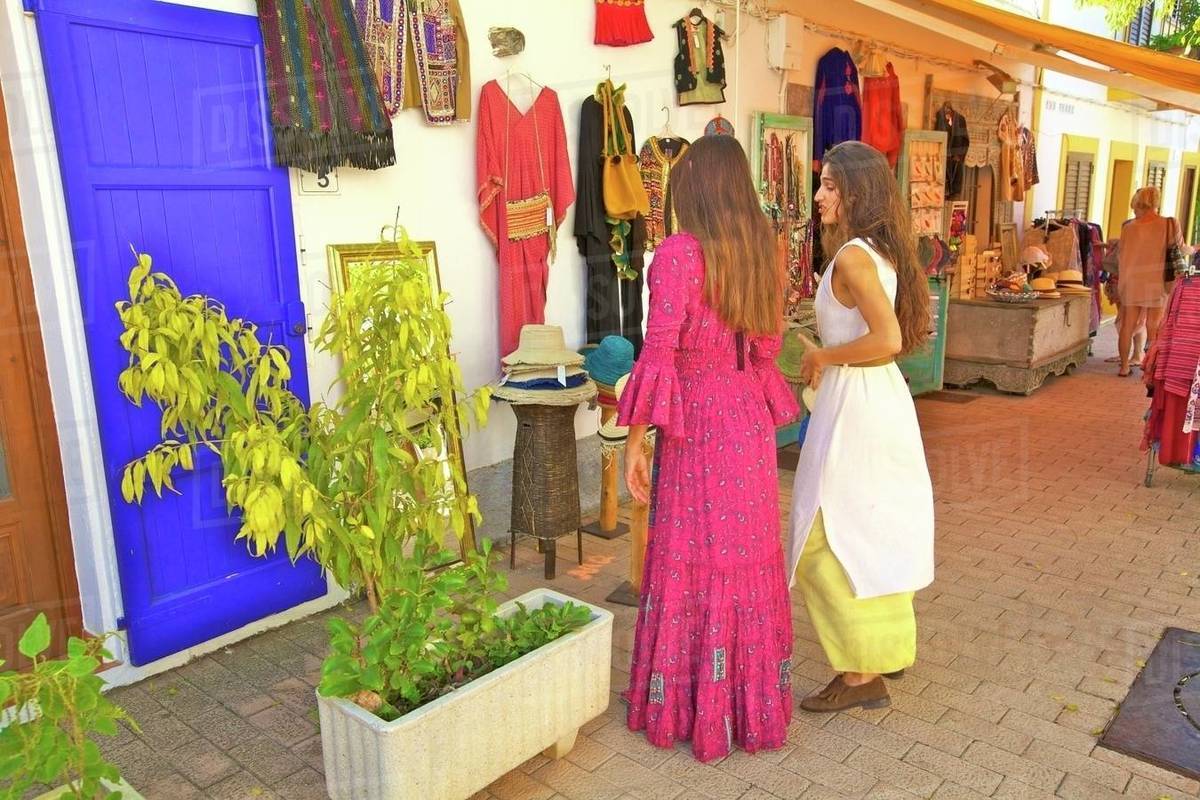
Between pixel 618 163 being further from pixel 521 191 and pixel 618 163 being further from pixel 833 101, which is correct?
pixel 833 101

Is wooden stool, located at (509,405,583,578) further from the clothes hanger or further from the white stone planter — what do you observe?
the clothes hanger

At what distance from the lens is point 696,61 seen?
5.63 m

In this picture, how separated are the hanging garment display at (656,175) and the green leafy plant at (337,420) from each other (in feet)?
8.67

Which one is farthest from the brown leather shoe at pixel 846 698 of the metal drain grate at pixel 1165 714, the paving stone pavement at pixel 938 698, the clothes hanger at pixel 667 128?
the clothes hanger at pixel 667 128

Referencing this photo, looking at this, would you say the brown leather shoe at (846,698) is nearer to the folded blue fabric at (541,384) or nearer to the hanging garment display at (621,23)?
the folded blue fabric at (541,384)

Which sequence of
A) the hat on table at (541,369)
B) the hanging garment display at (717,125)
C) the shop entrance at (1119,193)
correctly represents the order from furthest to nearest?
1. the shop entrance at (1119,193)
2. the hanging garment display at (717,125)
3. the hat on table at (541,369)

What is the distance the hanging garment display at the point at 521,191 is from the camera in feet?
14.5

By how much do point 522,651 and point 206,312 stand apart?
170 cm

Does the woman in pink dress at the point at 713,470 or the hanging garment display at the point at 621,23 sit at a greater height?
the hanging garment display at the point at 621,23

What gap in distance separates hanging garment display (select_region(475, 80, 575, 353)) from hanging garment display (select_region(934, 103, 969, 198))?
17.6 ft

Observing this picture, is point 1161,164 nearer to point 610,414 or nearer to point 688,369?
point 610,414

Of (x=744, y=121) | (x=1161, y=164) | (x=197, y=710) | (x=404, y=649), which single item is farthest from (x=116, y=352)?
(x=1161, y=164)

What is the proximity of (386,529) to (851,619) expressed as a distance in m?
1.57

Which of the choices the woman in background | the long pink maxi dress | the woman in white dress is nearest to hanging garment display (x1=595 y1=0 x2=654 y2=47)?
the woman in white dress
